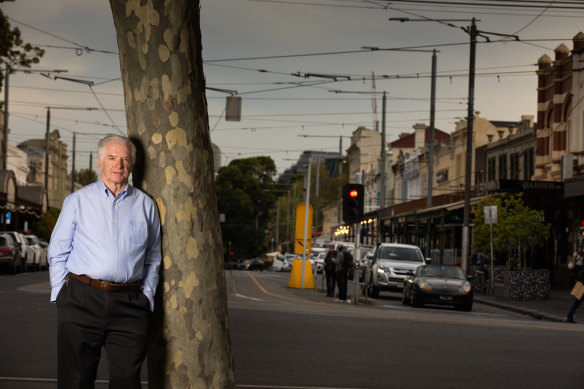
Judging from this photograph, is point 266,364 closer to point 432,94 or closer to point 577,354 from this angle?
point 577,354

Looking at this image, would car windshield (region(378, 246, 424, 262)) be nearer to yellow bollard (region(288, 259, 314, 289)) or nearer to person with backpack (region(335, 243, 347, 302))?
person with backpack (region(335, 243, 347, 302))

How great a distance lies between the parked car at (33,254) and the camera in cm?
4203

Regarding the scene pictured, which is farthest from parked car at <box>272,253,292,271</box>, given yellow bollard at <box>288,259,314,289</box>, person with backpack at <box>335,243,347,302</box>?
person with backpack at <box>335,243,347,302</box>

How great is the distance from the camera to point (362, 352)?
1245 cm

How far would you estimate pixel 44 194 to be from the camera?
72.3m

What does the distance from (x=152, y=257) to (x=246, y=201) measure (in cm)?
9781

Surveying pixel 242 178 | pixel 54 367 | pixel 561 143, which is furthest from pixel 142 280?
pixel 242 178

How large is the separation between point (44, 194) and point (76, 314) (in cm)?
6931

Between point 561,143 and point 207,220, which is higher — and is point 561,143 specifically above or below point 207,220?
above

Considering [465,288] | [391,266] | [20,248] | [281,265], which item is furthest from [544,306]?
[281,265]

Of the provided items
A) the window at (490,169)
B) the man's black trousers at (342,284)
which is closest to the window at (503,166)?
the window at (490,169)

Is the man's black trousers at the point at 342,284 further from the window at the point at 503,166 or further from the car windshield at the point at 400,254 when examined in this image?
the window at the point at 503,166

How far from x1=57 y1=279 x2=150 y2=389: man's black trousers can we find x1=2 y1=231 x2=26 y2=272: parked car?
115ft

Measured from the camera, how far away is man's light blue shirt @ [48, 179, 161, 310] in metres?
Answer: 5.07
